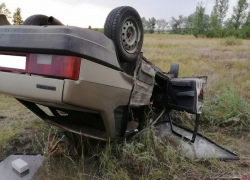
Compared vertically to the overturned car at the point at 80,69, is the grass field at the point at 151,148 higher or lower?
lower

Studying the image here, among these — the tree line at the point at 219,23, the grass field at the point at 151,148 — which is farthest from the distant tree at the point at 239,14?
the grass field at the point at 151,148

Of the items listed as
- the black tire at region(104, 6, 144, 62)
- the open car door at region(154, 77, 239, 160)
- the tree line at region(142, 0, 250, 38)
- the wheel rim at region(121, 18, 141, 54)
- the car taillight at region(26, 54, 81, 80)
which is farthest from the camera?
the tree line at region(142, 0, 250, 38)

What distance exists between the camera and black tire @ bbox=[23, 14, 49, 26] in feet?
7.39

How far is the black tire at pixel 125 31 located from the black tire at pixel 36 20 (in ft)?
2.43

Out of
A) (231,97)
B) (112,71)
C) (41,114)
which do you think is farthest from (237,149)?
(41,114)

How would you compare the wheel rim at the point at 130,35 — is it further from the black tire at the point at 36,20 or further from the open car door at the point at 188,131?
the open car door at the point at 188,131

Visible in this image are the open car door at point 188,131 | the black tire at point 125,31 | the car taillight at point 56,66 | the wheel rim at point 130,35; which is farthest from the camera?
the open car door at point 188,131

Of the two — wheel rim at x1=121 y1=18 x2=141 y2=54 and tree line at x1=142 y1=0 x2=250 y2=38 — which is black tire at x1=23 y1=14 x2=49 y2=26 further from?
tree line at x1=142 y1=0 x2=250 y2=38

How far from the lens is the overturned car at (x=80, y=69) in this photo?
1.53m

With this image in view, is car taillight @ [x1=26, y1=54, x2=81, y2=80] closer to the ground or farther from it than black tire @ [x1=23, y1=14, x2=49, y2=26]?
closer to the ground

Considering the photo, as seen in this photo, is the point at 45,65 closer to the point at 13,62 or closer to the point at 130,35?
the point at 13,62

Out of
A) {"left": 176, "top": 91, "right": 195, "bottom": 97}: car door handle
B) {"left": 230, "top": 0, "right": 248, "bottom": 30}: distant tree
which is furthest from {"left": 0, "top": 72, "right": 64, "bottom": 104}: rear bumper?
{"left": 230, "top": 0, "right": 248, "bottom": 30}: distant tree

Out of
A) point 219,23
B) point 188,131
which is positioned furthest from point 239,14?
point 188,131

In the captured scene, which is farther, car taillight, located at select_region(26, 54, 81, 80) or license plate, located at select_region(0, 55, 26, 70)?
license plate, located at select_region(0, 55, 26, 70)
